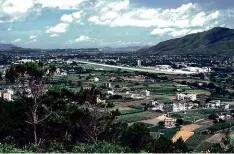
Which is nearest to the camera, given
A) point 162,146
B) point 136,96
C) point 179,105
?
point 162,146

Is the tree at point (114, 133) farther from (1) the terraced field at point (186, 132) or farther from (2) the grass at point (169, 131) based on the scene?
(2) the grass at point (169, 131)

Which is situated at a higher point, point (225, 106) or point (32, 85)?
point (32, 85)

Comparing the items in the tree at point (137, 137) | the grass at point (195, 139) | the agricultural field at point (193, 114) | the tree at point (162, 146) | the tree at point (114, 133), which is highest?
the tree at point (114, 133)

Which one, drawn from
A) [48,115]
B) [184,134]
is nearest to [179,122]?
[184,134]

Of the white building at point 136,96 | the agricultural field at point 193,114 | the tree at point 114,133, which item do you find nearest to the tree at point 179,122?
the agricultural field at point 193,114

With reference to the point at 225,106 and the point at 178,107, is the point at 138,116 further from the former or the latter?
Answer: the point at 225,106

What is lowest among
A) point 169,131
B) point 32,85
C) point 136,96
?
point 169,131

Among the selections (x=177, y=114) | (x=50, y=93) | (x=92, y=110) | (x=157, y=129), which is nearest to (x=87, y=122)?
(x=92, y=110)

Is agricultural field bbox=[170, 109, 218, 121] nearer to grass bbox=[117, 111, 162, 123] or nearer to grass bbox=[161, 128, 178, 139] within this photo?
grass bbox=[117, 111, 162, 123]

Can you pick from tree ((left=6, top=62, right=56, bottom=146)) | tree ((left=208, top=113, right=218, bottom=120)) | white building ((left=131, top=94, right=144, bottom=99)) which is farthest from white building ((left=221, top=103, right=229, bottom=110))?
tree ((left=6, top=62, right=56, bottom=146))
